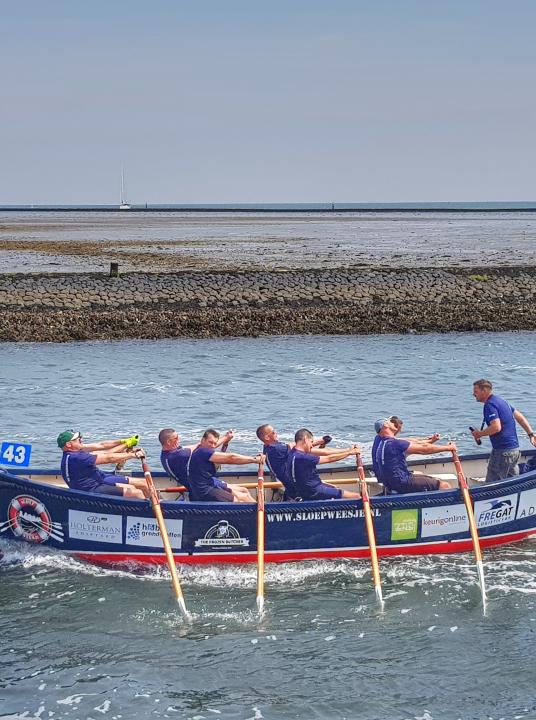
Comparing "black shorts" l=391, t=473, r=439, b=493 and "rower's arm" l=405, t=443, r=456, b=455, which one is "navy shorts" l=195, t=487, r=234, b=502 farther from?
"rower's arm" l=405, t=443, r=456, b=455

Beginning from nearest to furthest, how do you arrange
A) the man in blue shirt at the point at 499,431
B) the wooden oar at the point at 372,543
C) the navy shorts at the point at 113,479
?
the wooden oar at the point at 372,543 → the navy shorts at the point at 113,479 → the man in blue shirt at the point at 499,431

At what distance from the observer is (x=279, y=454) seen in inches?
610

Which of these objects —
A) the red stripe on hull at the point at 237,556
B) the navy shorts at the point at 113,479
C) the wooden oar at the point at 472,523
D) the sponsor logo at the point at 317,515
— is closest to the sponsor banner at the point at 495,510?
the wooden oar at the point at 472,523

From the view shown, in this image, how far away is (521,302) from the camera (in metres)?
43.3

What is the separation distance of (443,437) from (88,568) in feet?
34.1

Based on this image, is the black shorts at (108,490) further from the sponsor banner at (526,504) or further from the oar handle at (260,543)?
the sponsor banner at (526,504)

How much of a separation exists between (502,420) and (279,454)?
365 centimetres

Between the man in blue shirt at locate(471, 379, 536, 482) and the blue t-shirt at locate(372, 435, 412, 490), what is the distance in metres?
1.27

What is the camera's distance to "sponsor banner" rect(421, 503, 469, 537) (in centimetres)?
1521

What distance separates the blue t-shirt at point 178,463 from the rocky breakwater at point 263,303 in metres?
21.1

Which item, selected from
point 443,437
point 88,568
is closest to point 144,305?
point 443,437

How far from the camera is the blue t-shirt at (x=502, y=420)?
51.5 ft

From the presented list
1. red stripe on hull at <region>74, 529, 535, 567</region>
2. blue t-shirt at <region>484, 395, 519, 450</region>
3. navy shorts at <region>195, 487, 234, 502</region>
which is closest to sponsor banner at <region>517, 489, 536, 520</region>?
blue t-shirt at <region>484, 395, 519, 450</region>

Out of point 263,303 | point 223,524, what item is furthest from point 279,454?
point 263,303
